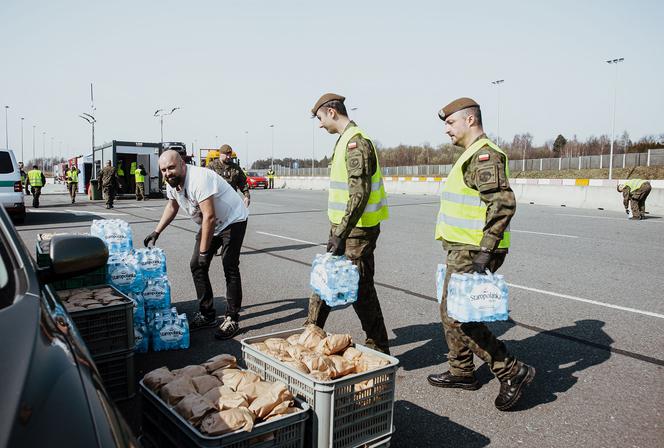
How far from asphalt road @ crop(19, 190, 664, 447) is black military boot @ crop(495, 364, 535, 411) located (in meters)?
0.08

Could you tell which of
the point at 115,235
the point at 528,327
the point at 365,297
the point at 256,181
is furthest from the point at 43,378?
the point at 256,181

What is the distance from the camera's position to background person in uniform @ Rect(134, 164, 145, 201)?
2610 centimetres

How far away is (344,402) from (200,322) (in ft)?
10.4

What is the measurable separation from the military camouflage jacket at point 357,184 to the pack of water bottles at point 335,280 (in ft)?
0.74

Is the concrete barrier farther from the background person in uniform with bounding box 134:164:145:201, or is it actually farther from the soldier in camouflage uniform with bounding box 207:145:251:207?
the background person in uniform with bounding box 134:164:145:201

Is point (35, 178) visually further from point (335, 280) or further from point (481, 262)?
point (481, 262)

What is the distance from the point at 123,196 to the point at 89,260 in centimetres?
2854

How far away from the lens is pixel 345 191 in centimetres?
427

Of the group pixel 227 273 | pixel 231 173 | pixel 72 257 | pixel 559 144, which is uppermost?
pixel 559 144

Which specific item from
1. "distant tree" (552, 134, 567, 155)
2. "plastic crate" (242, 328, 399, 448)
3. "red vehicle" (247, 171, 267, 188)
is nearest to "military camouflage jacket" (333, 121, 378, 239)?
"plastic crate" (242, 328, 399, 448)

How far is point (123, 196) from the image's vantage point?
95.0 feet

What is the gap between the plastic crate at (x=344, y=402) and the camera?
2.66 m

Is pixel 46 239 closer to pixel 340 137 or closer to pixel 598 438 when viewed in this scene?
pixel 340 137

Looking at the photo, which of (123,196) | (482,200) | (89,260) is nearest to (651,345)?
(482,200)
